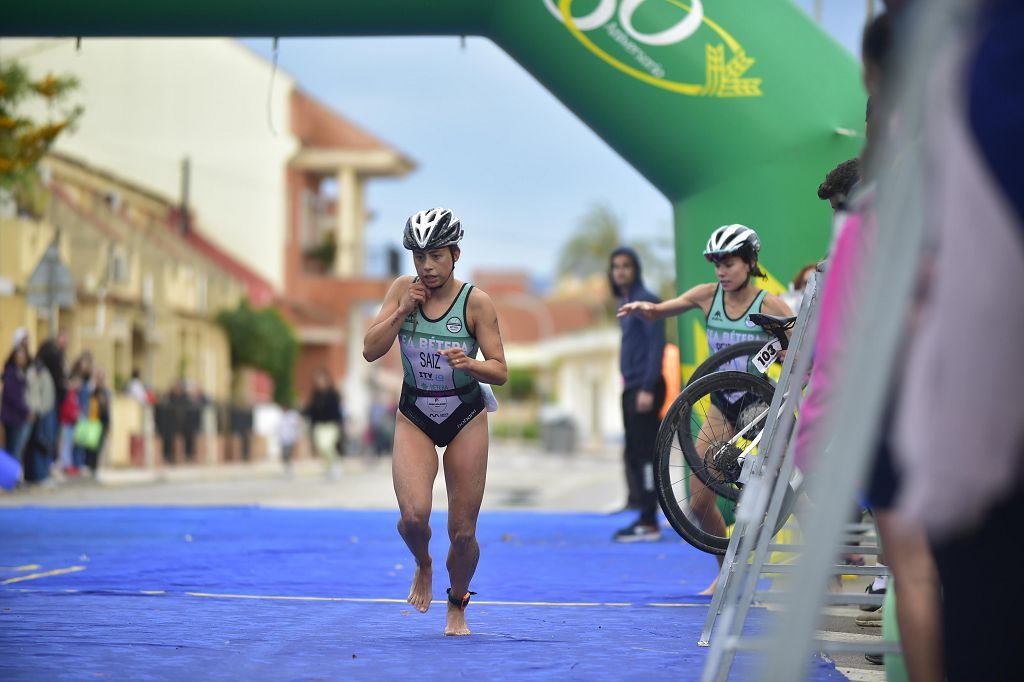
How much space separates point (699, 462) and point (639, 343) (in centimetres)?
526

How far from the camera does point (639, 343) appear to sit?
12234 mm

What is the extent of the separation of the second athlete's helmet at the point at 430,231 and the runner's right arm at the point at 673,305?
1393 millimetres

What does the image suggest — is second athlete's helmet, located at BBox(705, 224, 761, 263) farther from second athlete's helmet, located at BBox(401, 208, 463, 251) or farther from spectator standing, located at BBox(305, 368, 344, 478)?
spectator standing, located at BBox(305, 368, 344, 478)

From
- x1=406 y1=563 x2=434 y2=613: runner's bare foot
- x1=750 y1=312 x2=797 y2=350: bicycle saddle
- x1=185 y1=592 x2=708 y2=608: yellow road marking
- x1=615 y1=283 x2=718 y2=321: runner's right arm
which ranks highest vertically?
x1=615 y1=283 x2=718 y2=321: runner's right arm

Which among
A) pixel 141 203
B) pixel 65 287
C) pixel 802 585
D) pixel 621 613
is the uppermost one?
pixel 141 203

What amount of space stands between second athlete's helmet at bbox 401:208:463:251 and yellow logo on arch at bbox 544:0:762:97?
13.2 ft

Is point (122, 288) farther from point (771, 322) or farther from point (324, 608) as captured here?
point (771, 322)

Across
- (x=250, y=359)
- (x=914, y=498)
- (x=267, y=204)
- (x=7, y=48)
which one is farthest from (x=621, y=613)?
(x=267, y=204)

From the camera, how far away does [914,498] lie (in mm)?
2539

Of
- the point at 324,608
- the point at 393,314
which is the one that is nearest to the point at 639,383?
the point at 324,608

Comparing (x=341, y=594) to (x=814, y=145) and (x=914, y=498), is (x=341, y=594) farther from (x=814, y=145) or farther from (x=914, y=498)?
(x=914, y=498)

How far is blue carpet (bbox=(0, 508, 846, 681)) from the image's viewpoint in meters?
5.57

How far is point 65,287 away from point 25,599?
1464cm

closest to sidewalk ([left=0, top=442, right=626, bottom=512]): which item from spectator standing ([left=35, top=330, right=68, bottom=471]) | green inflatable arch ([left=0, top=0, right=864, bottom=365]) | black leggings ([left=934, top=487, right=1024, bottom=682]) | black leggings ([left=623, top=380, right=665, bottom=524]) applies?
spectator standing ([left=35, top=330, right=68, bottom=471])
